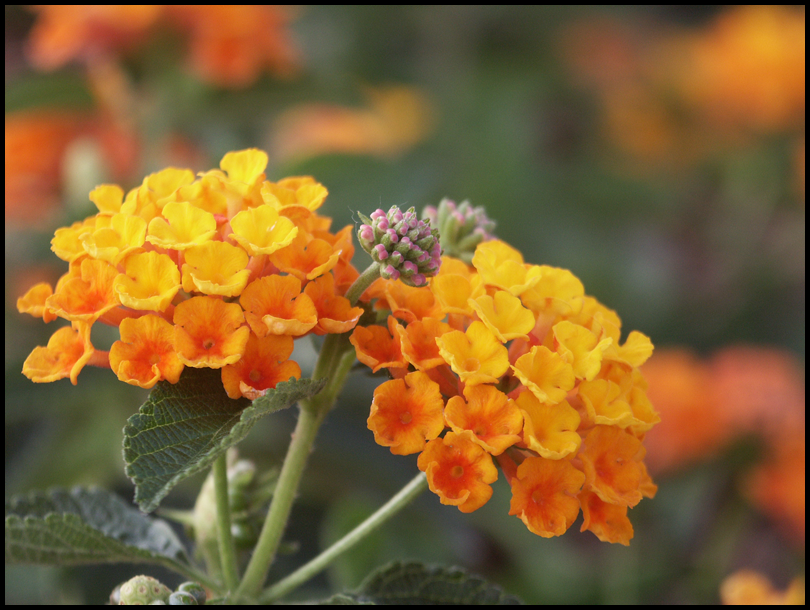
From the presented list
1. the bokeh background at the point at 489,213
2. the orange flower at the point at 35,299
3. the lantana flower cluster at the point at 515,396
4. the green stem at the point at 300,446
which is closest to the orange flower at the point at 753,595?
the lantana flower cluster at the point at 515,396

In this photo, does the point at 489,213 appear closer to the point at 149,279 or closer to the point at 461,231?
the point at 461,231

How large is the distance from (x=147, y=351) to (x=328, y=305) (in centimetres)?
12

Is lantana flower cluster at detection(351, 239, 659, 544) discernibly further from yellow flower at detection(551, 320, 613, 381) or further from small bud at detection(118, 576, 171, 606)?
small bud at detection(118, 576, 171, 606)

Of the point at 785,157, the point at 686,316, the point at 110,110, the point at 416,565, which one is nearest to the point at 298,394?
the point at 416,565

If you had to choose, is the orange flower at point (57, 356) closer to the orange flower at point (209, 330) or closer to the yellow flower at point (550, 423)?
the orange flower at point (209, 330)

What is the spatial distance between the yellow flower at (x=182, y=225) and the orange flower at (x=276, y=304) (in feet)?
0.16

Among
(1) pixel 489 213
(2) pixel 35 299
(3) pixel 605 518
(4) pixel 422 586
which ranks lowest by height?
(1) pixel 489 213

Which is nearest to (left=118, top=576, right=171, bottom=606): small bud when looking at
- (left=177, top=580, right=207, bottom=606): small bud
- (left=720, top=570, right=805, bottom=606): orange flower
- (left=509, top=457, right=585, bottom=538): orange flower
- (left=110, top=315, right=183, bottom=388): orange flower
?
(left=177, top=580, right=207, bottom=606): small bud

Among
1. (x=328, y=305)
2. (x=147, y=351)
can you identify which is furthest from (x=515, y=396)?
(x=147, y=351)

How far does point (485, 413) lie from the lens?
49 centimetres

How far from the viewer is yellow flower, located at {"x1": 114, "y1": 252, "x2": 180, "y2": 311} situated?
481 mm

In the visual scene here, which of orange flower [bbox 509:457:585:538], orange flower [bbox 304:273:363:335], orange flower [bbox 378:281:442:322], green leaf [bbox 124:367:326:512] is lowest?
orange flower [bbox 509:457:585:538]

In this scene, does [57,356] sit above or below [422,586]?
above

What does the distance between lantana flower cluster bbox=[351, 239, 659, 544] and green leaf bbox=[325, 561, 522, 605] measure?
0.13 m
